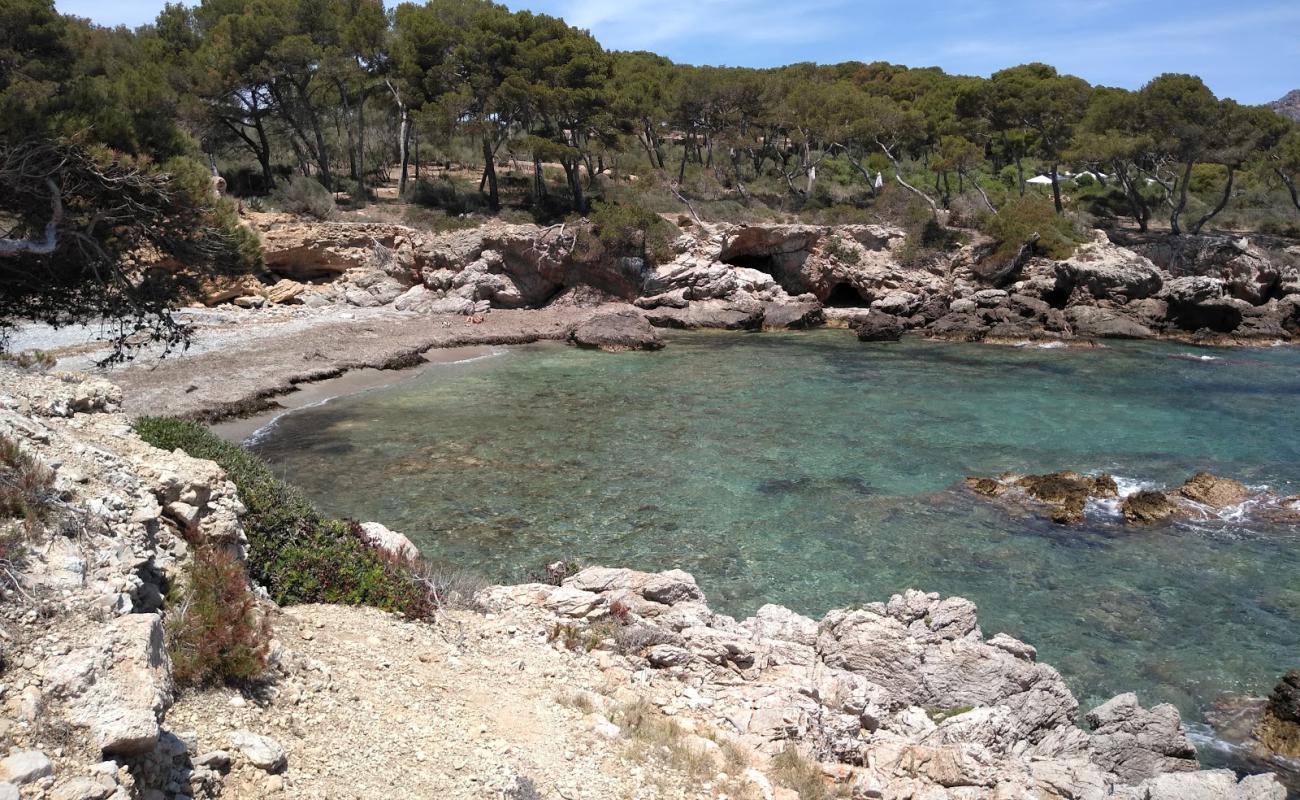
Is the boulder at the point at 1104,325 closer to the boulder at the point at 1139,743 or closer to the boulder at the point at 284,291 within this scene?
the boulder at the point at 1139,743

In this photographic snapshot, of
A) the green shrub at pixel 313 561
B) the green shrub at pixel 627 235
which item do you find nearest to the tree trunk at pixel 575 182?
the green shrub at pixel 627 235

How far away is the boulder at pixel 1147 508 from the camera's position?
14.9m

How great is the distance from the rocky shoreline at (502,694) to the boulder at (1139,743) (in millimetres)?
20

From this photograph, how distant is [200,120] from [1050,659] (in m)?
39.9

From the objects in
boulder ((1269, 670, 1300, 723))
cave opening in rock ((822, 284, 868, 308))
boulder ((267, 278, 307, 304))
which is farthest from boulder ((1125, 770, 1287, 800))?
cave opening in rock ((822, 284, 868, 308))

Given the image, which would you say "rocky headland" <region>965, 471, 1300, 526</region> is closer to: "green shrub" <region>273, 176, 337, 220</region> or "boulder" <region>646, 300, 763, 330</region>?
"boulder" <region>646, 300, 763, 330</region>

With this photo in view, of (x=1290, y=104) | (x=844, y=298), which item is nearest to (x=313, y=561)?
(x=844, y=298)

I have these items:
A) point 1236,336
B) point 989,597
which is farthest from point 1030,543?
point 1236,336

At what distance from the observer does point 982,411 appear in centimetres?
2273

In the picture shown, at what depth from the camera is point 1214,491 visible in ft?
52.0

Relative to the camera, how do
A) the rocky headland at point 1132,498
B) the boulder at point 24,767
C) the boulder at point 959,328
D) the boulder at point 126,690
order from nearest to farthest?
the boulder at point 24,767
the boulder at point 126,690
the rocky headland at point 1132,498
the boulder at point 959,328

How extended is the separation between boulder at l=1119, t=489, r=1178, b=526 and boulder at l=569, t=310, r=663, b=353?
1814cm

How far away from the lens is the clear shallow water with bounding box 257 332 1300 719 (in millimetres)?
11906

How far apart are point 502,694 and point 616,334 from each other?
24.3 m
